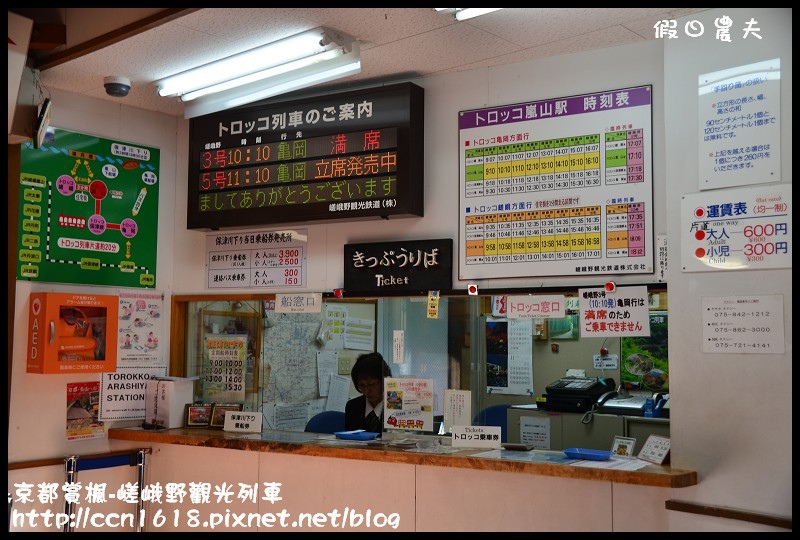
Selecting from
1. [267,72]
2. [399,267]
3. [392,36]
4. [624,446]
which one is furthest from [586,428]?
[267,72]

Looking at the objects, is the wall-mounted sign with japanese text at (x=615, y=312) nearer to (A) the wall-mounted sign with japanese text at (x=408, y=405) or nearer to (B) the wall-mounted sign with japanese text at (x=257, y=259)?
(A) the wall-mounted sign with japanese text at (x=408, y=405)

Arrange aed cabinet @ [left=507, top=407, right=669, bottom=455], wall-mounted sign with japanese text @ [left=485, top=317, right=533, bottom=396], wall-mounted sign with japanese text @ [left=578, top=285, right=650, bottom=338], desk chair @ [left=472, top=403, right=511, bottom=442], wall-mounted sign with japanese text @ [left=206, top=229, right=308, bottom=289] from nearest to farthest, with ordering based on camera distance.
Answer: wall-mounted sign with japanese text @ [left=578, top=285, right=650, bottom=338] → desk chair @ [left=472, top=403, right=511, bottom=442] → wall-mounted sign with japanese text @ [left=206, top=229, right=308, bottom=289] → aed cabinet @ [left=507, top=407, right=669, bottom=455] → wall-mounted sign with japanese text @ [left=485, top=317, right=533, bottom=396]

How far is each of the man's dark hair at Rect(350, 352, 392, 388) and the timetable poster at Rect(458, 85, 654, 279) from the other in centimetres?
80

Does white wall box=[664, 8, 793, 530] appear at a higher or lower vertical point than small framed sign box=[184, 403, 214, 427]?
higher

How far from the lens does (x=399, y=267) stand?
423 centimetres

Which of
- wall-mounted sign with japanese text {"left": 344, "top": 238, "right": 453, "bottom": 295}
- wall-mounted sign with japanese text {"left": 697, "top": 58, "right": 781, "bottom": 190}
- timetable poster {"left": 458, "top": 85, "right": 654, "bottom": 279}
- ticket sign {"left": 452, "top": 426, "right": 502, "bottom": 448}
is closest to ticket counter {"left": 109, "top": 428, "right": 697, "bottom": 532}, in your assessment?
ticket sign {"left": 452, "top": 426, "right": 502, "bottom": 448}

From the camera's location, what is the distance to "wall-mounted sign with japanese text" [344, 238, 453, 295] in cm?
412

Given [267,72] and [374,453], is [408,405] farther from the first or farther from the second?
[267,72]

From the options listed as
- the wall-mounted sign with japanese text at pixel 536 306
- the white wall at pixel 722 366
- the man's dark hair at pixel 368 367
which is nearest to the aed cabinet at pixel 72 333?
the man's dark hair at pixel 368 367

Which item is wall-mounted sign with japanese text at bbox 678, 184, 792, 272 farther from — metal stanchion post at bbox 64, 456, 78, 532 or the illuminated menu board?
metal stanchion post at bbox 64, 456, 78, 532

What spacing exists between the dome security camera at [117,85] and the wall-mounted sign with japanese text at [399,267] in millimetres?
1463

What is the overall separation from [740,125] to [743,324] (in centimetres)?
79

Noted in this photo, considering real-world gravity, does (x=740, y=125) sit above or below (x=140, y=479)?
above

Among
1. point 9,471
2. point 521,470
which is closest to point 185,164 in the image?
point 9,471
